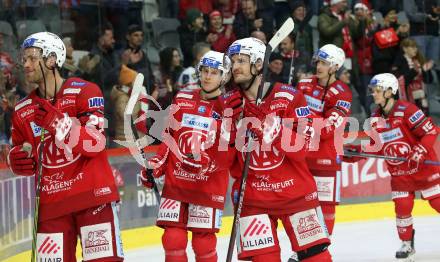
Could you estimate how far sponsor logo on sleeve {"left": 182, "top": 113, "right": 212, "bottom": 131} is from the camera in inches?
245

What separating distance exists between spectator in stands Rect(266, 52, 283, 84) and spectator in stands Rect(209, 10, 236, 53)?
47 cm

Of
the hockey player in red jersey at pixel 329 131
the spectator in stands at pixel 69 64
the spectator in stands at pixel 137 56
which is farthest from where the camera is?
the spectator in stands at pixel 137 56

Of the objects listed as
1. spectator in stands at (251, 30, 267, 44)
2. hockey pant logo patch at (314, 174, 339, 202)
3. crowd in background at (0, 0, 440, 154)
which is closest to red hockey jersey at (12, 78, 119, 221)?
crowd in background at (0, 0, 440, 154)

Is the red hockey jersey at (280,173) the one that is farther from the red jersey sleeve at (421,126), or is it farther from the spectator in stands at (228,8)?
the spectator in stands at (228,8)

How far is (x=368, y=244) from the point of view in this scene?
8758 millimetres

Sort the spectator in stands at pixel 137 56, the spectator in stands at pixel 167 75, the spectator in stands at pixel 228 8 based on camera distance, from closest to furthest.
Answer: the spectator in stands at pixel 137 56
the spectator in stands at pixel 167 75
the spectator in stands at pixel 228 8

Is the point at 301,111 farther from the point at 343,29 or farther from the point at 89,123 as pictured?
the point at 343,29

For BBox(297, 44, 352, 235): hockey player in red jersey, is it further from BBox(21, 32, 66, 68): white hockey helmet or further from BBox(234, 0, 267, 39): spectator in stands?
BBox(234, 0, 267, 39): spectator in stands

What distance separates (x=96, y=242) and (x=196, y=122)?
1.39m

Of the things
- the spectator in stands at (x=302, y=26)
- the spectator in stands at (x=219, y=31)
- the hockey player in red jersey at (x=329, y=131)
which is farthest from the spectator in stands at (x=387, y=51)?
the hockey player in red jersey at (x=329, y=131)

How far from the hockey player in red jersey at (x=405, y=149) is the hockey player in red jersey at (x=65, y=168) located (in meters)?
3.40

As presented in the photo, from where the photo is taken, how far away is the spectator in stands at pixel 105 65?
963 cm

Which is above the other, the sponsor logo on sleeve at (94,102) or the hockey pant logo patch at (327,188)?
the sponsor logo on sleeve at (94,102)

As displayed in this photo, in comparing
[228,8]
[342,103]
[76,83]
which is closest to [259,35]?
[228,8]
